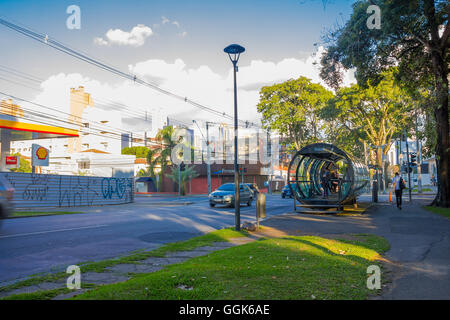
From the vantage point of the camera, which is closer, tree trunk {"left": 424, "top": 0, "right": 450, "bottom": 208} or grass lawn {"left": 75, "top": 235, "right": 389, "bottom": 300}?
grass lawn {"left": 75, "top": 235, "right": 389, "bottom": 300}

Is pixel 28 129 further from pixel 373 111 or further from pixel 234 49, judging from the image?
pixel 373 111

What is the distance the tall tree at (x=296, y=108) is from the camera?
36625 mm

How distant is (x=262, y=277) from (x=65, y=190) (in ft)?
78.5

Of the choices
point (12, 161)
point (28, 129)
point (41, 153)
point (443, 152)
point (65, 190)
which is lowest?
point (65, 190)

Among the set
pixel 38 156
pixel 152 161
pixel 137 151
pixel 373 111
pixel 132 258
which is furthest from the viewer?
pixel 137 151

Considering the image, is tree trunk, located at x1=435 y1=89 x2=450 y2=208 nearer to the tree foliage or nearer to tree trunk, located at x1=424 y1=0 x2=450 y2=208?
tree trunk, located at x1=424 y1=0 x2=450 y2=208

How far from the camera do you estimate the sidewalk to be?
471 cm

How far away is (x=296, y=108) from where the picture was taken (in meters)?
37.0

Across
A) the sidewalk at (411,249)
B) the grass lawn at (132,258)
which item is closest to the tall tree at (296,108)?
the sidewalk at (411,249)

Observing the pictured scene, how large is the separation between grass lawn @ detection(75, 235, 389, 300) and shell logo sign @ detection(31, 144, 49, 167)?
20573 millimetres

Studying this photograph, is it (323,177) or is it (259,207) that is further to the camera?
(323,177)

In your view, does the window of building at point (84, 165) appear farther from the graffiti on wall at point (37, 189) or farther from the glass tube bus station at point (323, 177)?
the glass tube bus station at point (323, 177)

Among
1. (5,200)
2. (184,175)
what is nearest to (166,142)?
(184,175)

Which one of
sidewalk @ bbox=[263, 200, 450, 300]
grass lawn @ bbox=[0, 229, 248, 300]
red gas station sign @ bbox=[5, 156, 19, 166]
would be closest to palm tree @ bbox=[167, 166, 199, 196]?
red gas station sign @ bbox=[5, 156, 19, 166]
